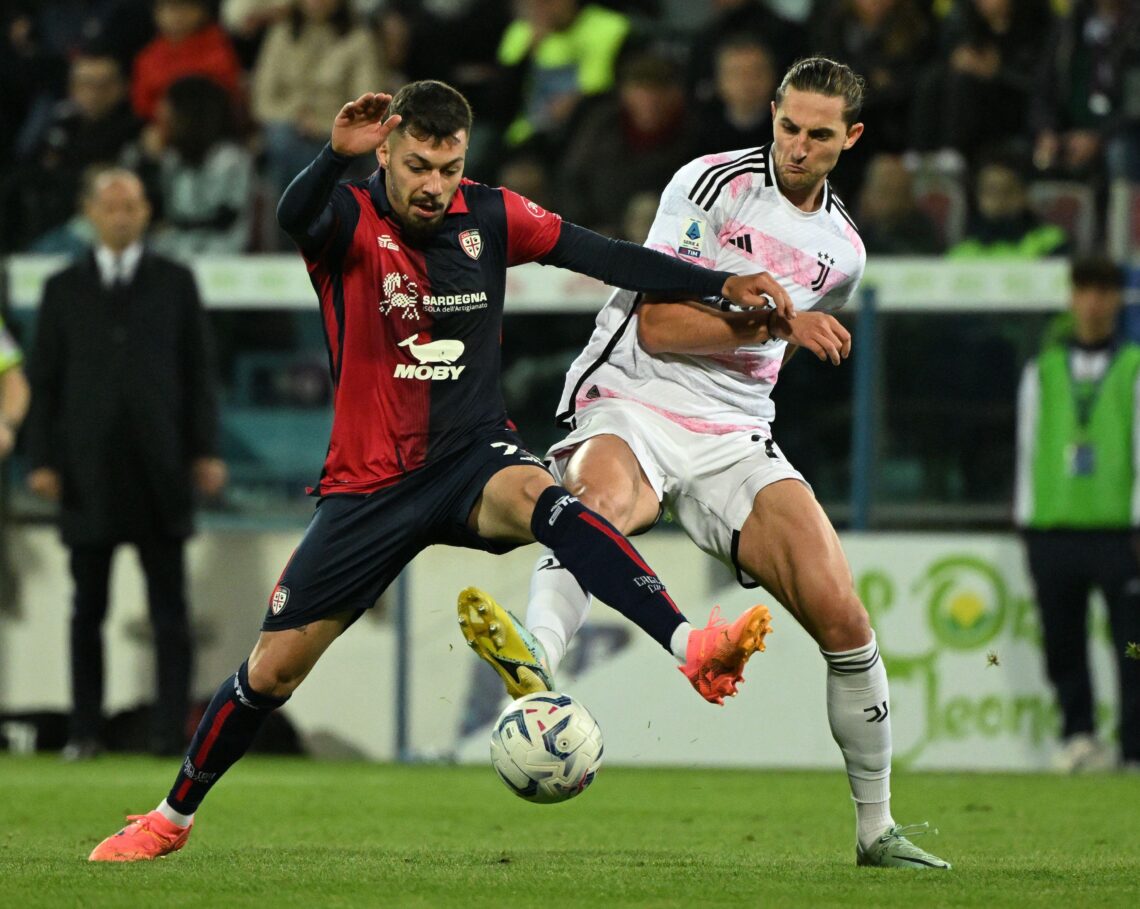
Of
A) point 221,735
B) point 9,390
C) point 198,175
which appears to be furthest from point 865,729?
point 198,175

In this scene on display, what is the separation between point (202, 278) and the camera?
11.4 m

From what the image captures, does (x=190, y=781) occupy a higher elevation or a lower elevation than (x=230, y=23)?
lower

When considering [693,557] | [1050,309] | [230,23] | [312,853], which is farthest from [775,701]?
[230,23]

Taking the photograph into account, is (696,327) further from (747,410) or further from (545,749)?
(545,749)

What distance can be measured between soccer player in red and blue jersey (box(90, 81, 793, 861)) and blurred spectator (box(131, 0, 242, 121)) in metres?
7.87

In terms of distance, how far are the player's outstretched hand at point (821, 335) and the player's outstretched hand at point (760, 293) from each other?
0.04 meters

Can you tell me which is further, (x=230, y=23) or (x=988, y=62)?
(x=230, y=23)

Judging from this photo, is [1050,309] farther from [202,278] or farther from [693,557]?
[202,278]

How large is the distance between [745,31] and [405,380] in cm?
674

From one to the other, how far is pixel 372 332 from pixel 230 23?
29.1 ft

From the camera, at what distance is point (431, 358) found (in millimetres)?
5793

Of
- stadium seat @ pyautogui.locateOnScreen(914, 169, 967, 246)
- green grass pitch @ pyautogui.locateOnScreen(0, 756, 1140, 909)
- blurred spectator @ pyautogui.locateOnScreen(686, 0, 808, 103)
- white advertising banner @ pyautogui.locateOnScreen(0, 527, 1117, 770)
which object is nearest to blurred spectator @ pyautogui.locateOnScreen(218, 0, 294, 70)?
blurred spectator @ pyautogui.locateOnScreen(686, 0, 808, 103)

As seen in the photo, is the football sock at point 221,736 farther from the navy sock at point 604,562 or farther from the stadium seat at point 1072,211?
the stadium seat at point 1072,211

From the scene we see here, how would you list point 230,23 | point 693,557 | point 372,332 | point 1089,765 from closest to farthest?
point 372,332, point 1089,765, point 693,557, point 230,23
